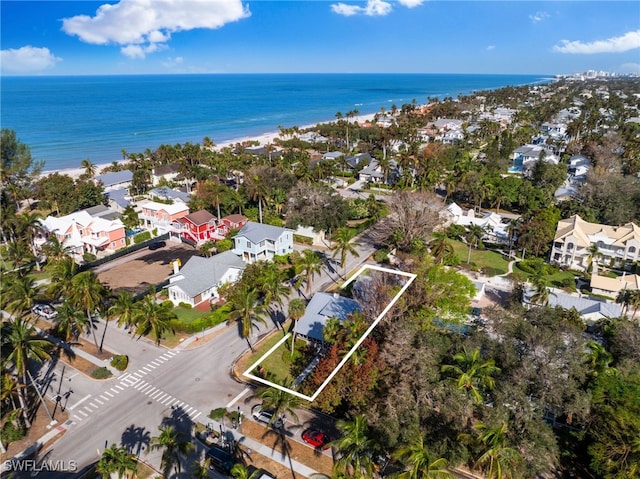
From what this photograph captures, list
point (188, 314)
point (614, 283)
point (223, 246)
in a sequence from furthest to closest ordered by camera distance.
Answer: point (223, 246) < point (614, 283) < point (188, 314)

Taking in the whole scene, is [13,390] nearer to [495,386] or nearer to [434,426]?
[434,426]

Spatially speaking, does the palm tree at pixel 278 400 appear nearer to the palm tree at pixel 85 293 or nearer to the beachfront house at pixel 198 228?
the palm tree at pixel 85 293

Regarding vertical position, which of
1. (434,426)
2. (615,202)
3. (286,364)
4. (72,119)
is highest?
(72,119)

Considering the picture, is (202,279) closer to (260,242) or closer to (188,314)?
(188,314)

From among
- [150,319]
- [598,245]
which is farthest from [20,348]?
[598,245]

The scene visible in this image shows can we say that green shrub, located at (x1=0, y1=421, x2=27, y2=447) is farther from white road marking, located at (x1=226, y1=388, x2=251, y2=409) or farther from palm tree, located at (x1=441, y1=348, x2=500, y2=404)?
palm tree, located at (x1=441, y1=348, x2=500, y2=404)

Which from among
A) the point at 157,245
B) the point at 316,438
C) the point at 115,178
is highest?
the point at 115,178

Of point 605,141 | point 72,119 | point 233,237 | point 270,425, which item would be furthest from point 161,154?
point 72,119
